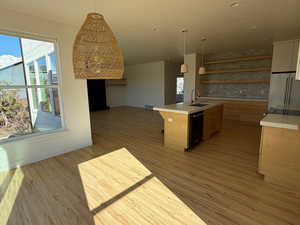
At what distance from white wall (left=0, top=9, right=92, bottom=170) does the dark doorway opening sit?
5.63 m

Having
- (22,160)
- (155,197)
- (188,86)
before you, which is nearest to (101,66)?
(155,197)

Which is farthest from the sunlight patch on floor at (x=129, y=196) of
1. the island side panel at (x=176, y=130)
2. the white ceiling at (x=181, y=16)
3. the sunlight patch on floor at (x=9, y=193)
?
the white ceiling at (x=181, y=16)

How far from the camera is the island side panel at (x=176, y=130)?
124 inches

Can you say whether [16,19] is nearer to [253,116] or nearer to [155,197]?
[155,197]

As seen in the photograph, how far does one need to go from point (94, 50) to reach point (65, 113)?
217 centimetres

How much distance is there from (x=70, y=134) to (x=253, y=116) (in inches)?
223

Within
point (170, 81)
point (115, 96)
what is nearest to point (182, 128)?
point (170, 81)

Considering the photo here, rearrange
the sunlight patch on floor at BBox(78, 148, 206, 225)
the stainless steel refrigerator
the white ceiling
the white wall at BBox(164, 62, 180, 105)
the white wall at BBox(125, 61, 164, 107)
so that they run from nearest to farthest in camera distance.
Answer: the sunlight patch on floor at BBox(78, 148, 206, 225) → the white ceiling → the stainless steel refrigerator → the white wall at BBox(164, 62, 180, 105) → the white wall at BBox(125, 61, 164, 107)

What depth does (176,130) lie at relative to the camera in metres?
3.32

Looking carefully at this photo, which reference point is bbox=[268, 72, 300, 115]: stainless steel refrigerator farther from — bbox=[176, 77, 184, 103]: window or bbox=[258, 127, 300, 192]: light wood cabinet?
bbox=[176, 77, 184, 103]: window

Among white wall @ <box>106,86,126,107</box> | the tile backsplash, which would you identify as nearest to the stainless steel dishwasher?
the tile backsplash

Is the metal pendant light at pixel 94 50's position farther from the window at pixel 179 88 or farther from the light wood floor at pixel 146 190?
the window at pixel 179 88

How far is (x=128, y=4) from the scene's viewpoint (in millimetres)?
2389

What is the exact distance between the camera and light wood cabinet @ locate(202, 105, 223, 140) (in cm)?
374
